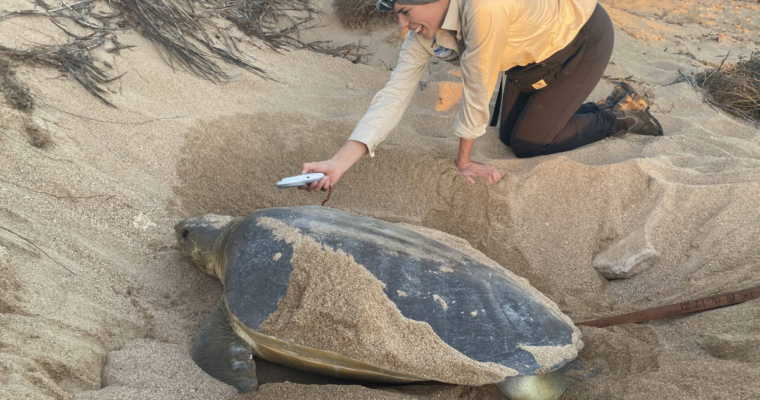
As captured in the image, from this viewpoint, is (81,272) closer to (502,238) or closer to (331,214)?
(331,214)

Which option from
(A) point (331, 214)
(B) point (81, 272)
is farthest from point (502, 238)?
(B) point (81, 272)

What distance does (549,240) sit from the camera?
209cm

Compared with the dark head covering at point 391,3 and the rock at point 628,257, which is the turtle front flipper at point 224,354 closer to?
the dark head covering at point 391,3

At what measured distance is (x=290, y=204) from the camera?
2.18 metres

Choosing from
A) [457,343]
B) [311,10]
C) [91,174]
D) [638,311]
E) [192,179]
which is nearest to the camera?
[457,343]

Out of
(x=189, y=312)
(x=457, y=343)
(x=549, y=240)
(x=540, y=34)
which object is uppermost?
(x=540, y=34)

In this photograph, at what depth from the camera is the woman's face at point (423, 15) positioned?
1.75m

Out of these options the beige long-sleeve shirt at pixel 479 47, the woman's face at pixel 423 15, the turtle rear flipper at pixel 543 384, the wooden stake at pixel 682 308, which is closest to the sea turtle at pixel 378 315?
the turtle rear flipper at pixel 543 384

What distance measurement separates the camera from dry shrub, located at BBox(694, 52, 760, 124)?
10.2 ft

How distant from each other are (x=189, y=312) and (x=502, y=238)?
1.31 m

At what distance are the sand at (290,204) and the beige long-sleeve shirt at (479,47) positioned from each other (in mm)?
351

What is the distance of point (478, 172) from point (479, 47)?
0.67 m

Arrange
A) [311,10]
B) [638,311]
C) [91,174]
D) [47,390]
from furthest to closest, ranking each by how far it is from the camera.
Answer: [311,10]
[91,174]
[638,311]
[47,390]

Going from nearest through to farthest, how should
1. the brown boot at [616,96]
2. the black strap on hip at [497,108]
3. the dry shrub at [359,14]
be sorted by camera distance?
the black strap on hip at [497,108] → the brown boot at [616,96] → the dry shrub at [359,14]
